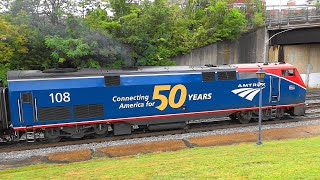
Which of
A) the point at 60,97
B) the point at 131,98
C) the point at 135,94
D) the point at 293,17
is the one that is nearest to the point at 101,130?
the point at 131,98

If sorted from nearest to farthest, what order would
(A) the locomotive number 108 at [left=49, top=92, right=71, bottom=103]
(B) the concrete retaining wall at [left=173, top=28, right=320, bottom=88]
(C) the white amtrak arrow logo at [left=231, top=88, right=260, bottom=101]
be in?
(A) the locomotive number 108 at [left=49, top=92, right=71, bottom=103] → (C) the white amtrak arrow logo at [left=231, top=88, right=260, bottom=101] → (B) the concrete retaining wall at [left=173, top=28, right=320, bottom=88]

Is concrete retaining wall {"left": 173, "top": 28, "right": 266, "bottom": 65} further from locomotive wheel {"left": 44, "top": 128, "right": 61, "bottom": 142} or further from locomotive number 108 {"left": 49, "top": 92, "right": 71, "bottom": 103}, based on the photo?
locomotive wheel {"left": 44, "top": 128, "right": 61, "bottom": 142}

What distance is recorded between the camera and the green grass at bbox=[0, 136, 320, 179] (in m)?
8.78

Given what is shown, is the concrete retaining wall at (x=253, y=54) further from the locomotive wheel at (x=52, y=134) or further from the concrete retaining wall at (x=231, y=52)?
the locomotive wheel at (x=52, y=134)

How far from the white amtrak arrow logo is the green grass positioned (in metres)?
5.50

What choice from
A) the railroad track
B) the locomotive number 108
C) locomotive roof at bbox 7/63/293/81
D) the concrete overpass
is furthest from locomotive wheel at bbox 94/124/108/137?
the concrete overpass

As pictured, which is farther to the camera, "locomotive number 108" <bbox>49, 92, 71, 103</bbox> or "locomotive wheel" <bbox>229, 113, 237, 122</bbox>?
"locomotive wheel" <bbox>229, 113, 237, 122</bbox>

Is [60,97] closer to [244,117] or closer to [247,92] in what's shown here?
[247,92]

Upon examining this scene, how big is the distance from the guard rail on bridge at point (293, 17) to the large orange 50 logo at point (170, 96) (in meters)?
22.3

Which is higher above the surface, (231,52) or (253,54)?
(231,52)

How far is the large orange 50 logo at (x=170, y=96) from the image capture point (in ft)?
55.0

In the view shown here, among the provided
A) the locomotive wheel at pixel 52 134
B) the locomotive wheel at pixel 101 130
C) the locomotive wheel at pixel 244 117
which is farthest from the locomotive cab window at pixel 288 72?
the locomotive wheel at pixel 52 134

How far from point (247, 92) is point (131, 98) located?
6891 millimetres

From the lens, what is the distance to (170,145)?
1523cm
